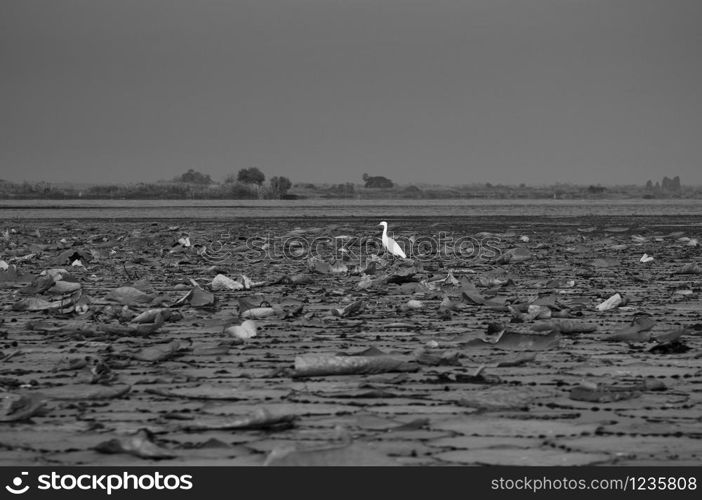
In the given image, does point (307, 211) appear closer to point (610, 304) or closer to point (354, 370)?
point (610, 304)

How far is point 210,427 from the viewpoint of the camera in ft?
15.5

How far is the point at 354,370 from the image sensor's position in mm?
6000

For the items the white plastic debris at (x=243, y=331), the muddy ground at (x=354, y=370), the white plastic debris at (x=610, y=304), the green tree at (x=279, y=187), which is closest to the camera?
the muddy ground at (x=354, y=370)

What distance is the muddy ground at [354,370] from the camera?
14.5ft

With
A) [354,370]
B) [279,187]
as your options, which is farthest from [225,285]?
[279,187]

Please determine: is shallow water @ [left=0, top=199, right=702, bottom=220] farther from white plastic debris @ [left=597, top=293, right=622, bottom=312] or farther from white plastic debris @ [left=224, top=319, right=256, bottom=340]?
white plastic debris @ [left=224, top=319, right=256, bottom=340]

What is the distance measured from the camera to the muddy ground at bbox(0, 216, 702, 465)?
4418mm

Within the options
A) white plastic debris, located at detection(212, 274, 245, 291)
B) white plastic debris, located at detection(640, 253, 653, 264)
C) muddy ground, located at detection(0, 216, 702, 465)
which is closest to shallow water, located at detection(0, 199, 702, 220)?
white plastic debris, located at detection(640, 253, 653, 264)

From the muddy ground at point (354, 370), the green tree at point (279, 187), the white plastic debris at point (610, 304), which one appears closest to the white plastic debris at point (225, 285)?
the muddy ground at point (354, 370)

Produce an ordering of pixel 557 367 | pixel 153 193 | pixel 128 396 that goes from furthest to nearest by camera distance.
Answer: pixel 153 193, pixel 557 367, pixel 128 396

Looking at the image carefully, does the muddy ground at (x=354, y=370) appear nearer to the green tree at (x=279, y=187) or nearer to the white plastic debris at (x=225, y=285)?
the white plastic debris at (x=225, y=285)

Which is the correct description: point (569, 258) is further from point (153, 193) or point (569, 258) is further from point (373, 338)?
point (153, 193)
